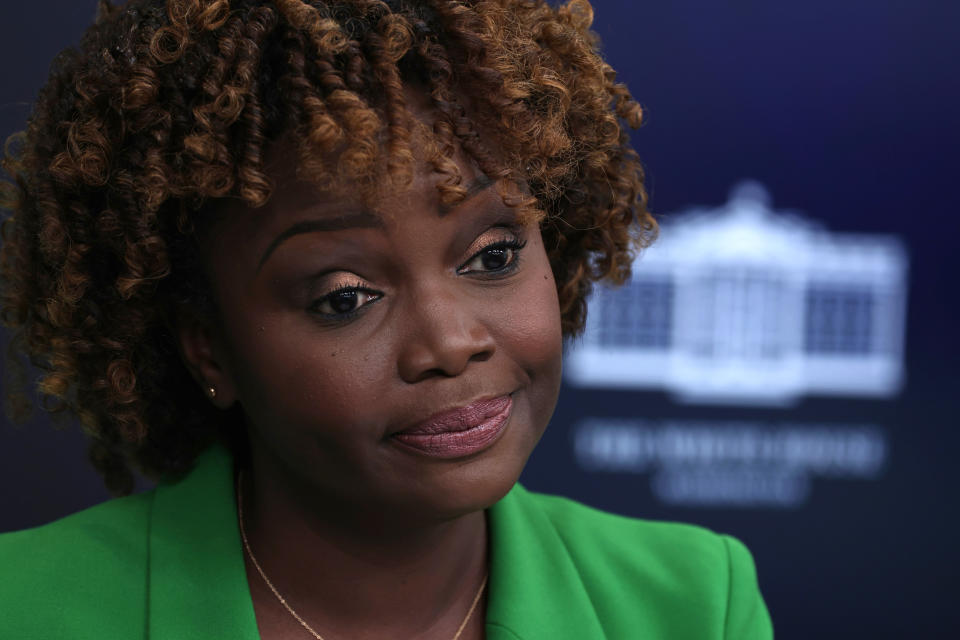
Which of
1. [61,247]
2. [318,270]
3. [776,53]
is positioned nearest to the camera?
[318,270]

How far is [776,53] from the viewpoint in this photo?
1.85 meters

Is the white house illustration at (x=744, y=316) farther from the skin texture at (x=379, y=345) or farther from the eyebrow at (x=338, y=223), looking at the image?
the eyebrow at (x=338, y=223)

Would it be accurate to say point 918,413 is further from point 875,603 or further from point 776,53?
point 776,53

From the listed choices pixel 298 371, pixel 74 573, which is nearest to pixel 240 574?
pixel 74 573

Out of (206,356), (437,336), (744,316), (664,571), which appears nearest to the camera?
A: (437,336)

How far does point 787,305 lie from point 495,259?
1.04m

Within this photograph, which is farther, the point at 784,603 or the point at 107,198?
the point at 784,603

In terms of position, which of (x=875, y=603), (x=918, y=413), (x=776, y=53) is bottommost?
(x=875, y=603)

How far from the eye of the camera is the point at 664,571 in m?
1.23

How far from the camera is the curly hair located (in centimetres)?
93

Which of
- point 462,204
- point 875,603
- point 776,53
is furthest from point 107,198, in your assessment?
point 875,603

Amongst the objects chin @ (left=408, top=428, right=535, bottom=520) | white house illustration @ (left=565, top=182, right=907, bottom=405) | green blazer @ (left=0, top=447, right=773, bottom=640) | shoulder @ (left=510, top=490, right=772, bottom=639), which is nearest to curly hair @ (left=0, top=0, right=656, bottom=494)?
green blazer @ (left=0, top=447, right=773, bottom=640)

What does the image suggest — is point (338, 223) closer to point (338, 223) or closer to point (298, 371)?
point (338, 223)

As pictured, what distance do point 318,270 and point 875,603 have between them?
1.44m
